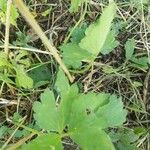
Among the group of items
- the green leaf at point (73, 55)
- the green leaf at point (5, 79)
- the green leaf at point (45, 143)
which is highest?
the green leaf at point (73, 55)

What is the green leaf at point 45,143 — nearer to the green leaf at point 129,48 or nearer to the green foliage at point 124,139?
the green foliage at point 124,139

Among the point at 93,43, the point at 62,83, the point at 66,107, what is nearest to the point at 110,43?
the point at 93,43

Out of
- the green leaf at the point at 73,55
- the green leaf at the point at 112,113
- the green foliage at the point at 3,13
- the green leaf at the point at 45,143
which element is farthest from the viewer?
the green foliage at the point at 3,13

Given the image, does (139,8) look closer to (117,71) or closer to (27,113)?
(117,71)

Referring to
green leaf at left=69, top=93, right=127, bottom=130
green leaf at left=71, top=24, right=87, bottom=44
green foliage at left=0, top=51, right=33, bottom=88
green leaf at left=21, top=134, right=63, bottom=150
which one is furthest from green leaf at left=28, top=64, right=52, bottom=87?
green leaf at left=21, top=134, right=63, bottom=150

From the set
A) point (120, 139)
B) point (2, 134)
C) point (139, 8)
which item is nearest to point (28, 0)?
point (139, 8)

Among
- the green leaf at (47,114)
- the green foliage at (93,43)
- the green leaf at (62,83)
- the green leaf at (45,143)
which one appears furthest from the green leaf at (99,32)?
the green leaf at (45,143)

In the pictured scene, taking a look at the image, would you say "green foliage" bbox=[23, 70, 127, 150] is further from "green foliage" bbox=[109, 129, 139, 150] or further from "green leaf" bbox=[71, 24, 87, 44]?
"green leaf" bbox=[71, 24, 87, 44]
